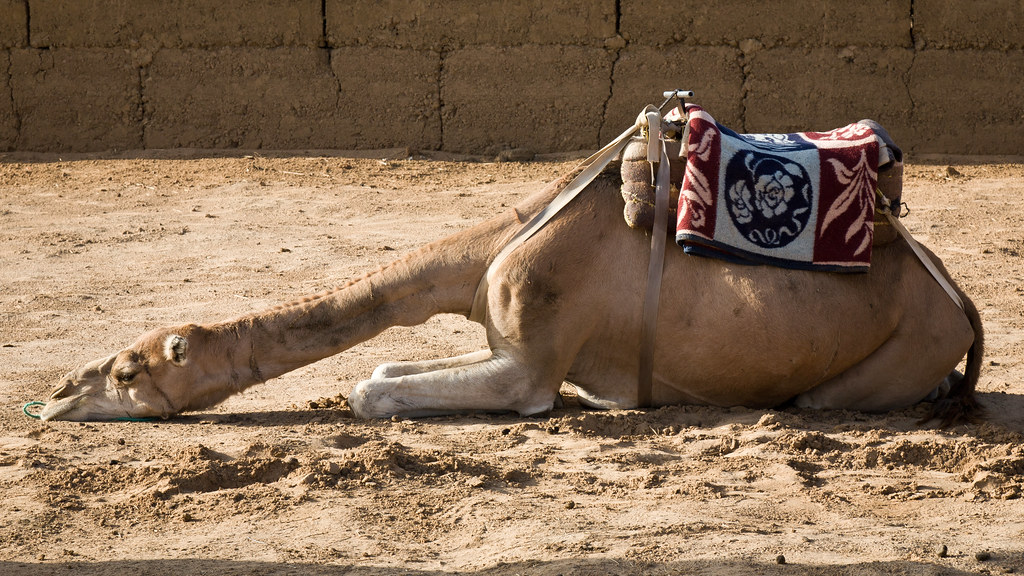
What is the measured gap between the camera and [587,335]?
5.03 m

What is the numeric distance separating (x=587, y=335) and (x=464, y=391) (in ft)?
1.87

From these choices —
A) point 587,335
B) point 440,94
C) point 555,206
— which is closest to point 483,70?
point 440,94

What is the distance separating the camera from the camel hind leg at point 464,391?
5.00 m

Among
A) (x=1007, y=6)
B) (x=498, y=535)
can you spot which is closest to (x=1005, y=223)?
(x=1007, y=6)

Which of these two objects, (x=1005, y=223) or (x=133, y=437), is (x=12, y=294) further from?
(x=1005, y=223)

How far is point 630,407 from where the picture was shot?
17.0ft

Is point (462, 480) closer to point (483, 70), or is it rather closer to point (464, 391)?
point (464, 391)

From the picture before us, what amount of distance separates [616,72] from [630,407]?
21.0 ft

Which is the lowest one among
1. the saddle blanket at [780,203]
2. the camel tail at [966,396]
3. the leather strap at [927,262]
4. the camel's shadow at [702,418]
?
the camel's shadow at [702,418]

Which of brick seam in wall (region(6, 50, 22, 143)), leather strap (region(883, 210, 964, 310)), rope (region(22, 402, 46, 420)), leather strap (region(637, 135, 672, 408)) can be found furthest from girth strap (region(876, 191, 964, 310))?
brick seam in wall (region(6, 50, 22, 143))

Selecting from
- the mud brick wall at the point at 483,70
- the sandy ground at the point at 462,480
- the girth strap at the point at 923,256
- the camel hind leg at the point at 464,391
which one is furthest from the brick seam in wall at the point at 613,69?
the camel hind leg at the point at 464,391

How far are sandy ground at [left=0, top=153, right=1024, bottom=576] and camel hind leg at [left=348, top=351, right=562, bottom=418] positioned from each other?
7cm

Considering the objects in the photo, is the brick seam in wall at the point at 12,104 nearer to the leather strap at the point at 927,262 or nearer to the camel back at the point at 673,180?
the camel back at the point at 673,180

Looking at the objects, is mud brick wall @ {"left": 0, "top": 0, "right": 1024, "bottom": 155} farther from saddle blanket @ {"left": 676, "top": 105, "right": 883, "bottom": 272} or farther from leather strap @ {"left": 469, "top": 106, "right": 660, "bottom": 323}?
saddle blanket @ {"left": 676, "top": 105, "right": 883, "bottom": 272}
